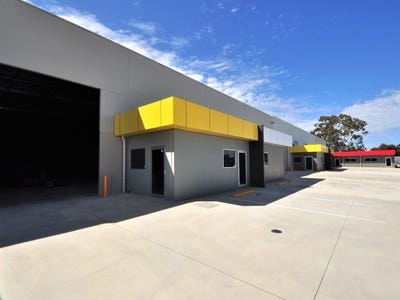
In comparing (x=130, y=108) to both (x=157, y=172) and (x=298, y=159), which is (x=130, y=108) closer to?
(x=157, y=172)

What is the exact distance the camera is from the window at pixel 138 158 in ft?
33.1

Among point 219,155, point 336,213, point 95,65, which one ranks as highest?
point 95,65

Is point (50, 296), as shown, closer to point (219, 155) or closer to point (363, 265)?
point (363, 265)

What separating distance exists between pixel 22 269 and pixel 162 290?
7.95 ft

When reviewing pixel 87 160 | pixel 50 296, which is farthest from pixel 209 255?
pixel 87 160

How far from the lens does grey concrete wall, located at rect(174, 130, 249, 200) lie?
8.61 metres

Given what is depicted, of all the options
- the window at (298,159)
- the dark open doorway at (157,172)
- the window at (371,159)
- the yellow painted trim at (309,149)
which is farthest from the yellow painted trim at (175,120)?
the window at (371,159)

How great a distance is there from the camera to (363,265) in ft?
10.7

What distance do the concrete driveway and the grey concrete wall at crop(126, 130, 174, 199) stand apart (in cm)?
216

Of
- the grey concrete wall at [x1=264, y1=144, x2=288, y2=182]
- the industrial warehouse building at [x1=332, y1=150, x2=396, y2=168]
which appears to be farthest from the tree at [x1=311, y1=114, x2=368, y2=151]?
the grey concrete wall at [x1=264, y1=144, x2=288, y2=182]

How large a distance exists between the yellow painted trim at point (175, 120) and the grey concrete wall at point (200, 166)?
2.20 ft

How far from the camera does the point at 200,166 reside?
31.4 feet

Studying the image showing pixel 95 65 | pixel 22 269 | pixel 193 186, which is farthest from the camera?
pixel 95 65

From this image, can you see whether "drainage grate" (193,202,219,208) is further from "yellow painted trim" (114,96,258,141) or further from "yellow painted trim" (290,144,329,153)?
"yellow painted trim" (290,144,329,153)
